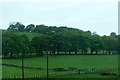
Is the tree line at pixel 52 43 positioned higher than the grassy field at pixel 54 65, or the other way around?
the tree line at pixel 52 43

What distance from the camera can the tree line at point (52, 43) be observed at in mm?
20141

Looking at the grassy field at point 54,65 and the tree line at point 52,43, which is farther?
the tree line at point 52,43

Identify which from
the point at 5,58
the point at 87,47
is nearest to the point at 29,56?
the point at 5,58

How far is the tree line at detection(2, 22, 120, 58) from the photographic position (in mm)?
20141

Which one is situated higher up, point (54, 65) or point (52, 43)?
point (52, 43)

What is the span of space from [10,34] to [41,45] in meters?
3.58

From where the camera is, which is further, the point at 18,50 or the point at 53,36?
the point at 53,36

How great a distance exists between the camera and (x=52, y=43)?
23.8m

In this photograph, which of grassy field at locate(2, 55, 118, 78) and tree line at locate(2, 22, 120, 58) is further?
tree line at locate(2, 22, 120, 58)

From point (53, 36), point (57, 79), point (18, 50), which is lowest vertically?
point (57, 79)

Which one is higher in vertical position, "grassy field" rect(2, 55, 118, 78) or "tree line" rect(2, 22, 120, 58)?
"tree line" rect(2, 22, 120, 58)

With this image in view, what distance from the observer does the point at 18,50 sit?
19.9m

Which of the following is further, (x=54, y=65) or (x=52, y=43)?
(x=52, y=43)

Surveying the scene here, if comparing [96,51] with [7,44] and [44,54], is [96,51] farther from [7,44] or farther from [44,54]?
[7,44]
